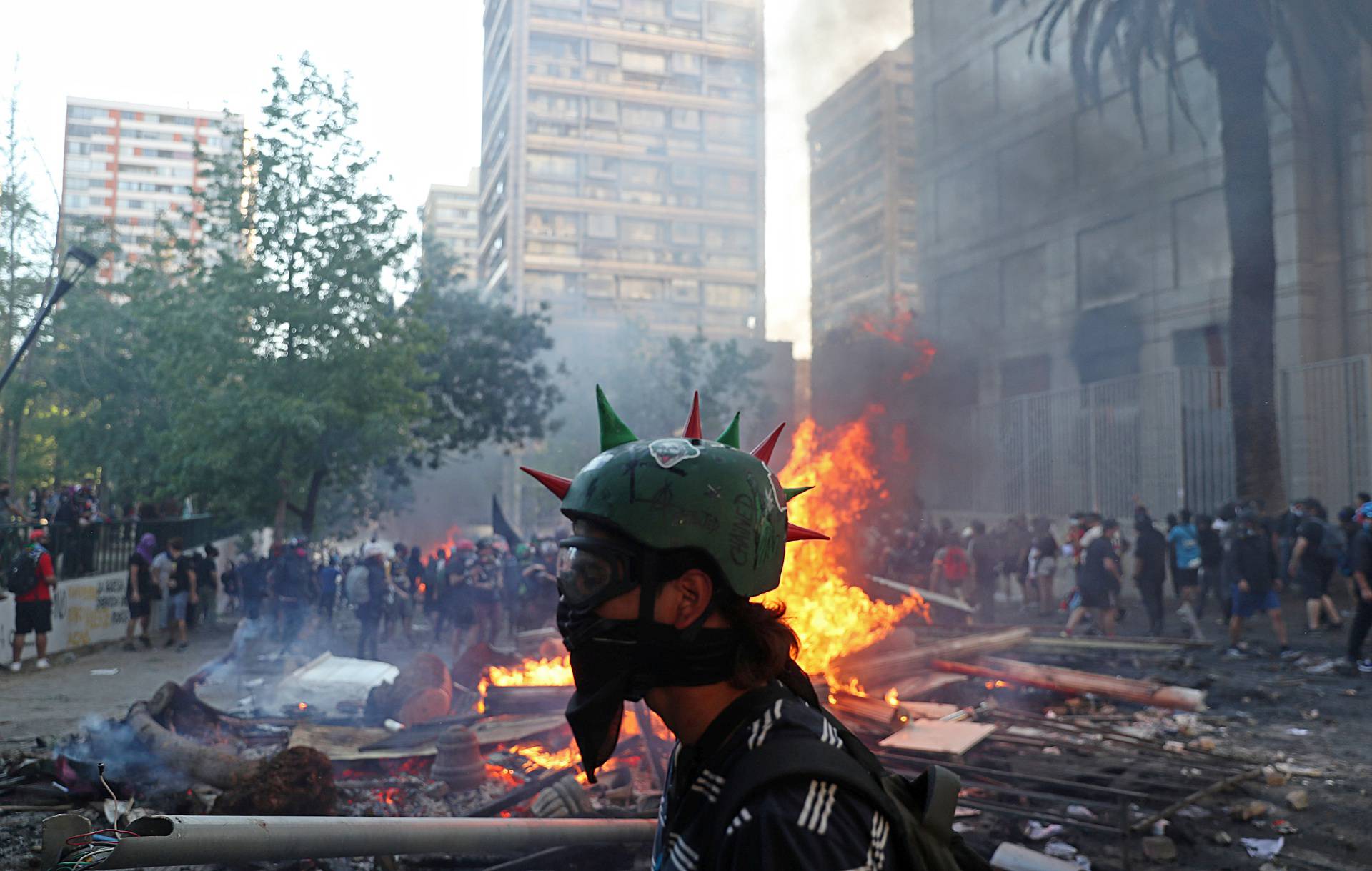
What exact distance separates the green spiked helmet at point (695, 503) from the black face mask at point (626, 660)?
0.25 ft

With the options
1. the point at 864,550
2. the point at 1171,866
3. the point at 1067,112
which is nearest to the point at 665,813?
the point at 1171,866

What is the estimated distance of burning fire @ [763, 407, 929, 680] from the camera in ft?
30.9

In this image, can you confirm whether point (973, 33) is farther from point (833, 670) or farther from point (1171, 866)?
point (1171, 866)

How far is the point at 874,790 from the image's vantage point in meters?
1.36

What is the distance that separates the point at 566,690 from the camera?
8.77 metres

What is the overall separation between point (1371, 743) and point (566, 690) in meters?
7.15

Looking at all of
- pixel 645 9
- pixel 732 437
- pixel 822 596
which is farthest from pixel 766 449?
pixel 645 9

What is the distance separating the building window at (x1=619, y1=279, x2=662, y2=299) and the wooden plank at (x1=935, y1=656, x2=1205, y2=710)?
208ft

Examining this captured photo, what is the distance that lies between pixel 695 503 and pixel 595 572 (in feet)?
0.72

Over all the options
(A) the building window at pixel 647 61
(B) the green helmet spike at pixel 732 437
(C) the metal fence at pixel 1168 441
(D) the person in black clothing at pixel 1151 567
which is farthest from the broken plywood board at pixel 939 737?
(A) the building window at pixel 647 61

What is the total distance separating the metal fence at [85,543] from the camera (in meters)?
13.5

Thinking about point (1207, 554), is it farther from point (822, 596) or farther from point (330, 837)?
point (330, 837)

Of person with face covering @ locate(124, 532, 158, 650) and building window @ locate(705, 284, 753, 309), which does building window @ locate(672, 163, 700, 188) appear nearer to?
building window @ locate(705, 284, 753, 309)

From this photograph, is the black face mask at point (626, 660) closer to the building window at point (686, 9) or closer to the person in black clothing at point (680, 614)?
the person in black clothing at point (680, 614)
